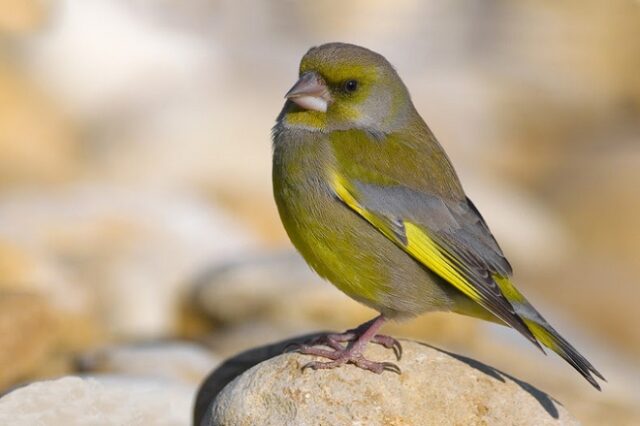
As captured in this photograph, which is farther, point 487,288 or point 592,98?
point 592,98

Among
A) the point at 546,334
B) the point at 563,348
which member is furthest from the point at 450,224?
the point at 563,348

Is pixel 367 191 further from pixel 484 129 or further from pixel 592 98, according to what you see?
pixel 592 98

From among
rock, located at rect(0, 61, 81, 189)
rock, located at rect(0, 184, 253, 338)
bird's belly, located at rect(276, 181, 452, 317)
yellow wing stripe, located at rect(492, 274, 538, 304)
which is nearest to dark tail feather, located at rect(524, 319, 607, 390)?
yellow wing stripe, located at rect(492, 274, 538, 304)

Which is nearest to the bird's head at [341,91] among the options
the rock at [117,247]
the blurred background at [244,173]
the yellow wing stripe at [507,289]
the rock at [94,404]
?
the yellow wing stripe at [507,289]

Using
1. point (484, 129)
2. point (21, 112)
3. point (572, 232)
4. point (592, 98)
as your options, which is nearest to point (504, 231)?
point (572, 232)

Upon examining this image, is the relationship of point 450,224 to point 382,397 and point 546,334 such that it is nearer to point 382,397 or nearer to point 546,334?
point 546,334

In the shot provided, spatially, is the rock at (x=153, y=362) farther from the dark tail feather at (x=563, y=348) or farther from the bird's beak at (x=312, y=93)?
the dark tail feather at (x=563, y=348)

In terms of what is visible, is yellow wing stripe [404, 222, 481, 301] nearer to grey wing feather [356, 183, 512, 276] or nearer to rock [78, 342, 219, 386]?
grey wing feather [356, 183, 512, 276]

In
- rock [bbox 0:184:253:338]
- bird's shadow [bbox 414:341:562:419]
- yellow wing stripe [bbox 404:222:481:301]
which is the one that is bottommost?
rock [bbox 0:184:253:338]
